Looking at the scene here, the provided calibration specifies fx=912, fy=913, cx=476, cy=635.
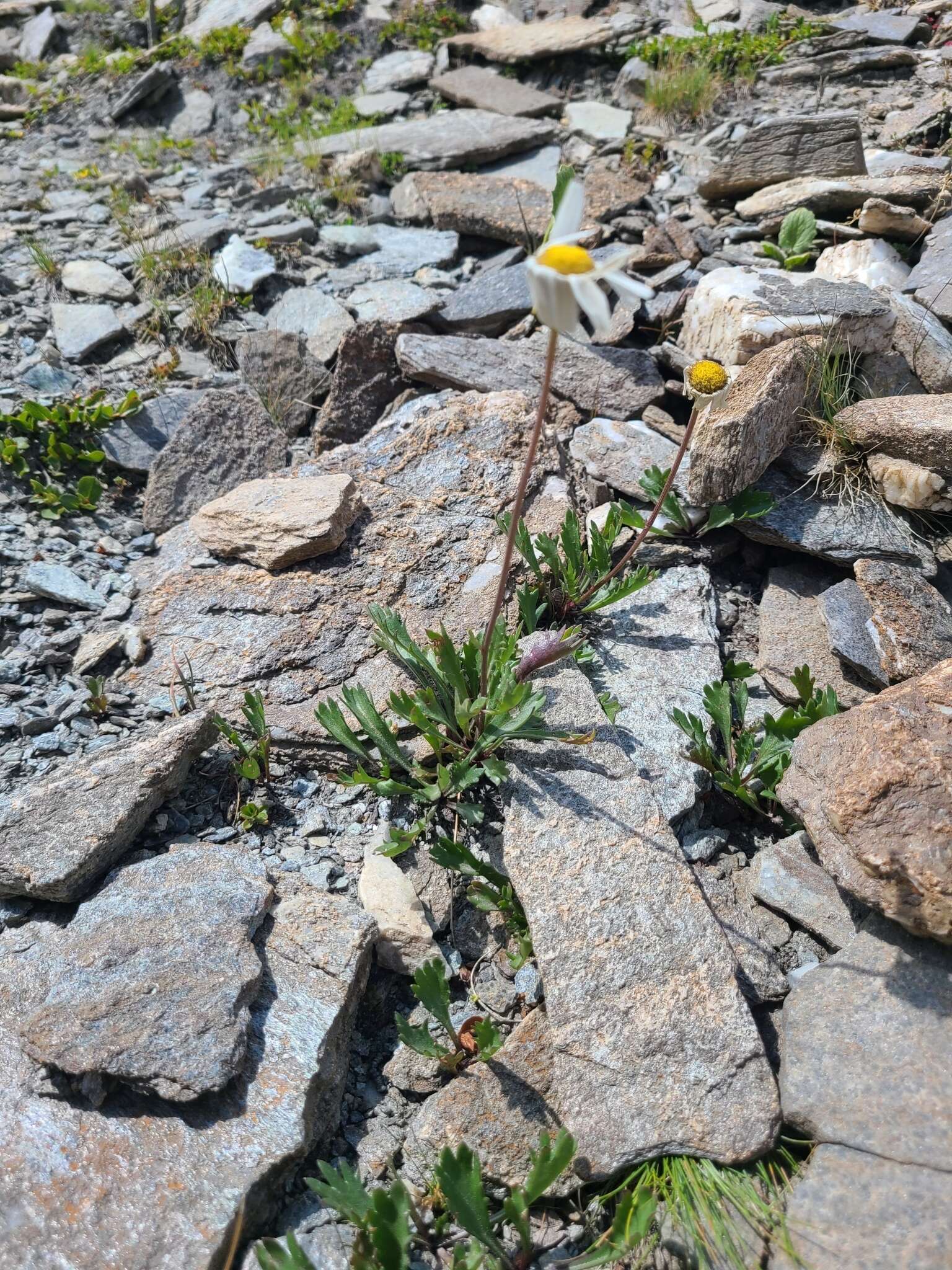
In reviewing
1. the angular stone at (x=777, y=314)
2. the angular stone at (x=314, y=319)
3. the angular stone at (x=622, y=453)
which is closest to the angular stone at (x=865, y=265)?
the angular stone at (x=777, y=314)

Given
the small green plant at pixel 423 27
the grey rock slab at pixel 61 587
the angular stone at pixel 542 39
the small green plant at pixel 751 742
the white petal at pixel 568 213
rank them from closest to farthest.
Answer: the white petal at pixel 568 213 < the small green plant at pixel 751 742 < the grey rock slab at pixel 61 587 < the angular stone at pixel 542 39 < the small green plant at pixel 423 27

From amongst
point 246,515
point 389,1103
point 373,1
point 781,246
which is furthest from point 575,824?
point 373,1

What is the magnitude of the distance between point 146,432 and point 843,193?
4119 millimetres

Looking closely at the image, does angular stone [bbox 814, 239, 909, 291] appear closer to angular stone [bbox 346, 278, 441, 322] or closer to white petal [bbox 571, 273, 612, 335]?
angular stone [bbox 346, 278, 441, 322]

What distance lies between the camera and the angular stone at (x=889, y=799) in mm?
2486

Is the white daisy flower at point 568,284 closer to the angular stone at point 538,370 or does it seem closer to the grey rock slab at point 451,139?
the angular stone at point 538,370

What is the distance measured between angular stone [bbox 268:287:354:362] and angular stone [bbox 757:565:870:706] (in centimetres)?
299

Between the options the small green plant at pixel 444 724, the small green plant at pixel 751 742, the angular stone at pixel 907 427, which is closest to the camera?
the small green plant at pixel 444 724

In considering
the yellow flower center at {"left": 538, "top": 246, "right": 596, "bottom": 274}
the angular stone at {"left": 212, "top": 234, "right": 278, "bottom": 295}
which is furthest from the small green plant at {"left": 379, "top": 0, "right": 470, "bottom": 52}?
the yellow flower center at {"left": 538, "top": 246, "right": 596, "bottom": 274}

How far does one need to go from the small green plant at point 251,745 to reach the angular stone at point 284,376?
7.44 ft

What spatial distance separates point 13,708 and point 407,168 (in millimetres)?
5453

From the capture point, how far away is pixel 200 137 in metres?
8.50

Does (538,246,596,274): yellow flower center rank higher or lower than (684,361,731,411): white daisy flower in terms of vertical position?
higher

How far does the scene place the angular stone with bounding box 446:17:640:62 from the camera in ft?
26.2
